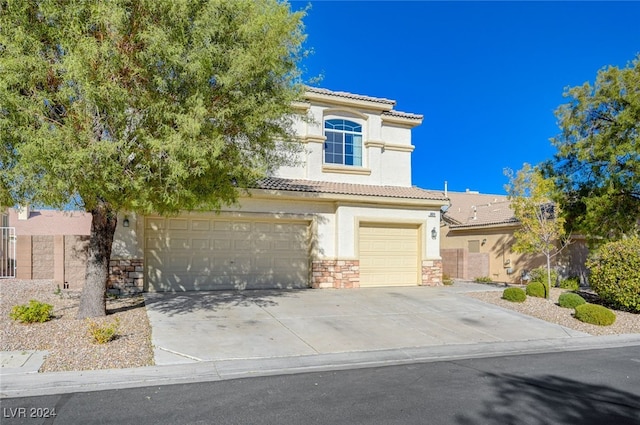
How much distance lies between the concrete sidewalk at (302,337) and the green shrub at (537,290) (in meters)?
2.26

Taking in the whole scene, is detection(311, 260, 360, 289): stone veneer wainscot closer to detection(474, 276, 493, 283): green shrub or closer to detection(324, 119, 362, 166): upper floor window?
detection(324, 119, 362, 166): upper floor window

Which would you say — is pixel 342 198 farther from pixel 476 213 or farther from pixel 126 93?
pixel 476 213

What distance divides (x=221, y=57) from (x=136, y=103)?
1.70 meters

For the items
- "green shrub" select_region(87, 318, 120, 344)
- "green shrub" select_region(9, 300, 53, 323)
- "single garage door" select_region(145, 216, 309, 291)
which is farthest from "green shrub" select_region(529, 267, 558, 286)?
"green shrub" select_region(9, 300, 53, 323)

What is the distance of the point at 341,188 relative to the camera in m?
16.6

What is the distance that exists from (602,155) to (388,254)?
863 cm

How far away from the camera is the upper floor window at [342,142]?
17688mm

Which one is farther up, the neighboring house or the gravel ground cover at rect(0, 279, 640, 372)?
the neighboring house

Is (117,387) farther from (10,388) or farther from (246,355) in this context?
(246,355)

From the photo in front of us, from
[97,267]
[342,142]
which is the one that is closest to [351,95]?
[342,142]

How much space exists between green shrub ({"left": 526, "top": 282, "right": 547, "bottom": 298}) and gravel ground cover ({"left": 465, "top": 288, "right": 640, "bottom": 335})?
23cm

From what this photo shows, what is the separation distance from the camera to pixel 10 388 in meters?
6.11

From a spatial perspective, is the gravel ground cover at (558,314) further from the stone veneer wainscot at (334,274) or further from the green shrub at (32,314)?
the green shrub at (32,314)

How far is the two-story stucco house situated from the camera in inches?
559
